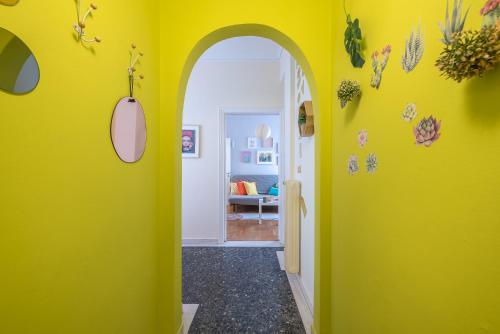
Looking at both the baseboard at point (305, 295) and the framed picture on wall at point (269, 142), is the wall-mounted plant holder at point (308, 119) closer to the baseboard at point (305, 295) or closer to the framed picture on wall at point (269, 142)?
the baseboard at point (305, 295)

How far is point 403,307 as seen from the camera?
76 centimetres

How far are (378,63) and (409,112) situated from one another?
0.98ft

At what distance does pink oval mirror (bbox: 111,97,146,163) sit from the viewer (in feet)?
3.28

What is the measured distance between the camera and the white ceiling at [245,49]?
3029 millimetres

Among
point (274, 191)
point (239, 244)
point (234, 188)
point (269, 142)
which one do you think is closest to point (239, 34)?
point (239, 244)

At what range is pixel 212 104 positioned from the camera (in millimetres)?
3547

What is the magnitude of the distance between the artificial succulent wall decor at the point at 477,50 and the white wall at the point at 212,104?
123 inches

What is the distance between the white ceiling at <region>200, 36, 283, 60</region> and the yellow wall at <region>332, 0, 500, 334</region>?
6.80 feet

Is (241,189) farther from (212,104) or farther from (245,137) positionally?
(212,104)

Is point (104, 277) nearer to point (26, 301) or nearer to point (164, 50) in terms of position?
point (26, 301)

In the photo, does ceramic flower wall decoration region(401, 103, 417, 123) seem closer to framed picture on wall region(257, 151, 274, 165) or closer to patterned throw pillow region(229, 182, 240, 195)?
patterned throw pillow region(229, 182, 240, 195)

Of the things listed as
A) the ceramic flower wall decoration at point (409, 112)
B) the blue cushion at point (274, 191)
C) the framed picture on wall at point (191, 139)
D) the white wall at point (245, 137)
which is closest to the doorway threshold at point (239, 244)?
the framed picture on wall at point (191, 139)

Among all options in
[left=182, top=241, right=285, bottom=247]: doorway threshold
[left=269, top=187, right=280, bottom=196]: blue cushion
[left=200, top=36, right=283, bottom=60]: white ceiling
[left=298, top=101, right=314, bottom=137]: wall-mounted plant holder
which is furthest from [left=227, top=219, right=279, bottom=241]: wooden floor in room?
[left=200, top=36, right=283, bottom=60]: white ceiling

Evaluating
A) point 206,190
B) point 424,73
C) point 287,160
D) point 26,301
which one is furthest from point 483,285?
point 206,190
